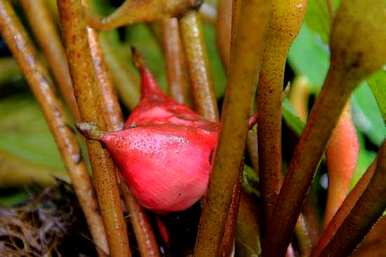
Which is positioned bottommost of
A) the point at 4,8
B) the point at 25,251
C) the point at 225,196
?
the point at 25,251

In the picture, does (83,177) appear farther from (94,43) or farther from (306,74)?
(306,74)

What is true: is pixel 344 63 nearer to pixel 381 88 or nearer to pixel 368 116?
pixel 381 88

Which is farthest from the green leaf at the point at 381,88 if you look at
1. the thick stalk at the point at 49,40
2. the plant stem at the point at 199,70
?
the thick stalk at the point at 49,40

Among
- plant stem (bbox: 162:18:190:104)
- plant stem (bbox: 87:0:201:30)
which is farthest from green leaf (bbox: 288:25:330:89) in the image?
plant stem (bbox: 87:0:201:30)

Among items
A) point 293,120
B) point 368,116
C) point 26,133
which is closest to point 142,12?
point 293,120

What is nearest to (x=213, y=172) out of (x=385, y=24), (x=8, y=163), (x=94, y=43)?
(x=385, y=24)

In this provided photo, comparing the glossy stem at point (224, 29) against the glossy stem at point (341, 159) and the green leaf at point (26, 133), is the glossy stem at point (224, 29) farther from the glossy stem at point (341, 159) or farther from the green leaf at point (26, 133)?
the green leaf at point (26, 133)
